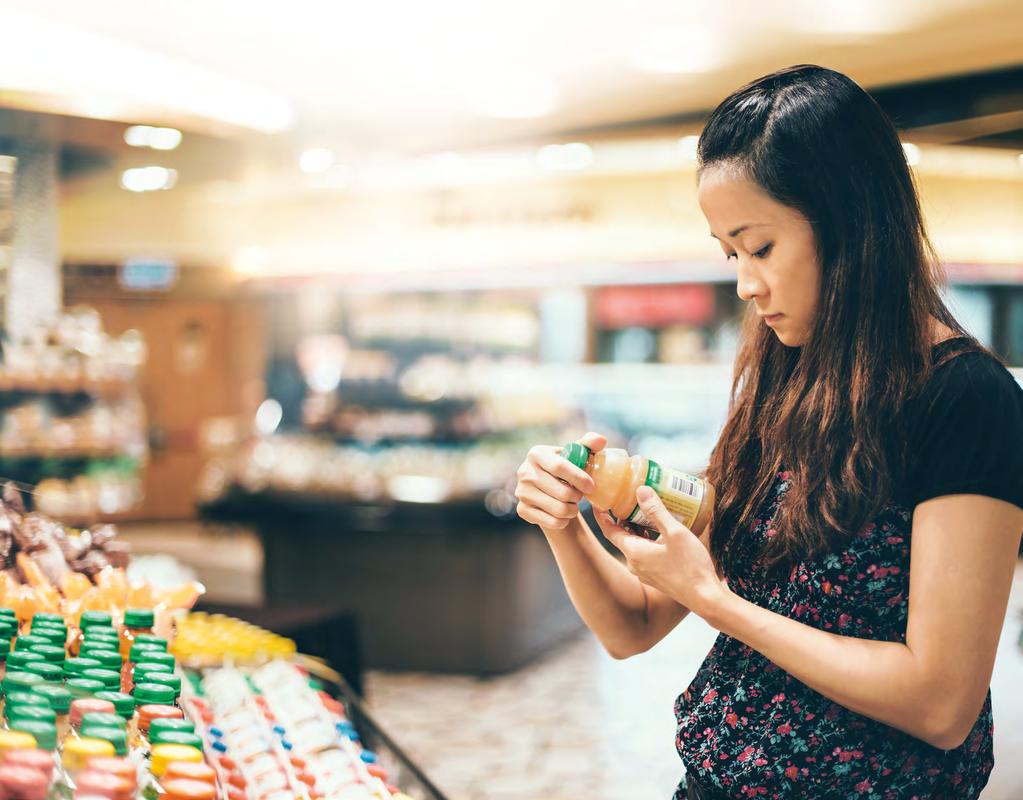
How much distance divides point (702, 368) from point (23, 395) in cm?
548

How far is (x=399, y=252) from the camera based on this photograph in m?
8.96

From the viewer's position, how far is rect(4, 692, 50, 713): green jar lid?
3.76 ft

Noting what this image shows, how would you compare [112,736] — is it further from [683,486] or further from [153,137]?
[153,137]

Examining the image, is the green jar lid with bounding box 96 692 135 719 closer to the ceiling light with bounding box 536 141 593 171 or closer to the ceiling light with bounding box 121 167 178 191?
the ceiling light with bounding box 121 167 178 191

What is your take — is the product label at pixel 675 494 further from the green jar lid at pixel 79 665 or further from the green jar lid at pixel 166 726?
the green jar lid at pixel 79 665

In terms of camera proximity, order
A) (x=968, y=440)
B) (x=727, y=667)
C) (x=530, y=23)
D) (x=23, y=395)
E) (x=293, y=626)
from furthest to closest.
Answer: (x=23, y=395) → (x=530, y=23) → (x=293, y=626) → (x=727, y=667) → (x=968, y=440)

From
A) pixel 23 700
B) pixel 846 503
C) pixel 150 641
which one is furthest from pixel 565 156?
pixel 23 700

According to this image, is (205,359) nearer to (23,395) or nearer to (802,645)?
(23,395)

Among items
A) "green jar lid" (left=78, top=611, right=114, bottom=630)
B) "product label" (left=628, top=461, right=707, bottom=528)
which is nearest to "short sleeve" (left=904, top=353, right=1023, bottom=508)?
"product label" (left=628, top=461, right=707, bottom=528)

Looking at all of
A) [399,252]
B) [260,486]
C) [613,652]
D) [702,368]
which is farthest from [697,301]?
[613,652]

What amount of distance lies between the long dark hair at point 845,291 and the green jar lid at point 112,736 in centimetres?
77

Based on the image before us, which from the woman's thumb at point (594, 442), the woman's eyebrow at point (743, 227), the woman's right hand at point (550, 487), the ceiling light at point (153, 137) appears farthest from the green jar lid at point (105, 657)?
the ceiling light at point (153, 137)

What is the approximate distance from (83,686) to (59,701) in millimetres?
69

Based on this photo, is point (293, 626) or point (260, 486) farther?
point (260, 486)
